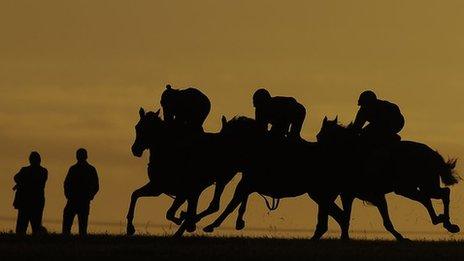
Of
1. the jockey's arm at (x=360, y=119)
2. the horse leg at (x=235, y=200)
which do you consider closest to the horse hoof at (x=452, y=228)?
the jockey's arm at (x=360, y=119)

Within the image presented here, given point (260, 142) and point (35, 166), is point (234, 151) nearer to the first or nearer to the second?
point (260, 142)

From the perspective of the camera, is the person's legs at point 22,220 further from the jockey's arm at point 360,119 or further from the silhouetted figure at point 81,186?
the jockey's arm at point 360,119

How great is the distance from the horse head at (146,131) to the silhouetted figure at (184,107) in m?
0.27

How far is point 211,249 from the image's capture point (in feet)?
73.3

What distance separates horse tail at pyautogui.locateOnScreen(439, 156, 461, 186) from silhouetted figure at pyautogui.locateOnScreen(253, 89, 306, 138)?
2.78m

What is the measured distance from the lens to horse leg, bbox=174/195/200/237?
26.6m

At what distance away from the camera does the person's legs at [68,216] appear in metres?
27.6

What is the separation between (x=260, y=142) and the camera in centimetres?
2762

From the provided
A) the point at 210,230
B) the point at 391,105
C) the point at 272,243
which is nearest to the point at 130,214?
the point at 210,230

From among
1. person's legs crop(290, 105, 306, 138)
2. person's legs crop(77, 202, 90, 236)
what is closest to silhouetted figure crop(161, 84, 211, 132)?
person's legs crop(290, 105, 306, 138)

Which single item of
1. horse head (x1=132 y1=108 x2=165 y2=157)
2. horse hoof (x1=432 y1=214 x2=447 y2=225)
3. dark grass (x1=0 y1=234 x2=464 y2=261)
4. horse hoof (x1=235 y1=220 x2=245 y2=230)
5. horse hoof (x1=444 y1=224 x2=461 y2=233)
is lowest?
dark grass (x1=0 y1=234 x2=464 y2=261)

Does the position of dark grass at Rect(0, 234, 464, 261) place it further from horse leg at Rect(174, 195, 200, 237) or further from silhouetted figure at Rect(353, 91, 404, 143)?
silhouetted figure at Rect(353, 91, 404, 143)

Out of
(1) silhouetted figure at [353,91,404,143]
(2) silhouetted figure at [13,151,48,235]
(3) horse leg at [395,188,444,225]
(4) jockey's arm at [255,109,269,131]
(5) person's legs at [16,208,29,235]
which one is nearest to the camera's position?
(2) silhouetted figure at [13,151,48,235]

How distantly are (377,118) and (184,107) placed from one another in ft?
11.4
